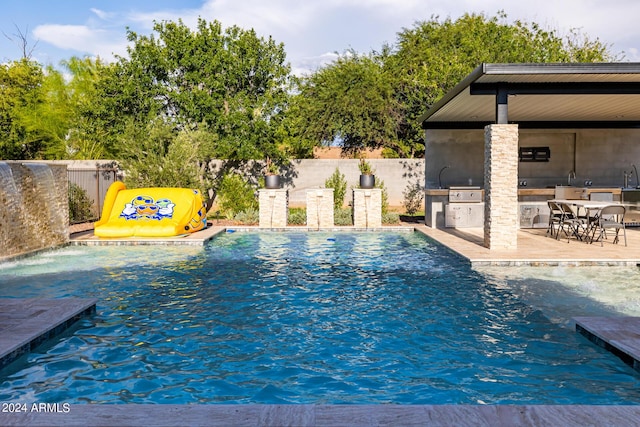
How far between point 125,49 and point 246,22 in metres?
4.90

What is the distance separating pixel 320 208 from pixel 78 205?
27.9ft

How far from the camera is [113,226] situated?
14906 mm

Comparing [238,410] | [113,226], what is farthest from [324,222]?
[238,410]

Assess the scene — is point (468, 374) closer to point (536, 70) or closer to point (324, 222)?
point (536, 70)

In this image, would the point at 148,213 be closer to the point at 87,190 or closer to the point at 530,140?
the point at 87,190

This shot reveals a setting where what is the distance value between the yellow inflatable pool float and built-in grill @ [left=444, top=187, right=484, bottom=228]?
7799 mm

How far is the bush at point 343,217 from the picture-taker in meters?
18.5

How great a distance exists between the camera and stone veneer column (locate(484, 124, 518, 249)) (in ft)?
38.1

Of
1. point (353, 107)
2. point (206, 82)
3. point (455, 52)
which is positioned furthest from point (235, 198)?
point (455, 52)

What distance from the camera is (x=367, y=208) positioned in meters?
17.8

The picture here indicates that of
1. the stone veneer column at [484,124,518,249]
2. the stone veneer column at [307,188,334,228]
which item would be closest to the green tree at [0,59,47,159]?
the stone veneer column at [307,188,334,228]

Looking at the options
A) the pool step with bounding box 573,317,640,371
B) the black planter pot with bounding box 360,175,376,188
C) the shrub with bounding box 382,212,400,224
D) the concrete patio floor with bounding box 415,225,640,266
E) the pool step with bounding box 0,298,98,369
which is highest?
the black planter pot with bounding box 360,175,376,188

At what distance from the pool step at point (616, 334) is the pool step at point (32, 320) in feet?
19.9

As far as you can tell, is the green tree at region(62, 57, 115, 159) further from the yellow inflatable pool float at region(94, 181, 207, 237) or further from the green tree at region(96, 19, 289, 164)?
the yellow inflatable pool float at region(94, 181, 207, 237)
